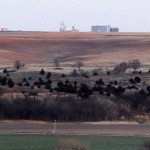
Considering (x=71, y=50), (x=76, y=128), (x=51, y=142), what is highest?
(x=71, y=50)

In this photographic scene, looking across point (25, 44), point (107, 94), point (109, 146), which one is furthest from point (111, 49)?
point (109, 146)

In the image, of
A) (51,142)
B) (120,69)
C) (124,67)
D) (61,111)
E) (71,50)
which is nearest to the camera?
(51,142)

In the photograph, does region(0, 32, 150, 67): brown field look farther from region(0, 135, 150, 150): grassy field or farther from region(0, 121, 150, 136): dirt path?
region(0, 135, 150, 150): grassy field

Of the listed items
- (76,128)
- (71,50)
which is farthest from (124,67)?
(71,50)

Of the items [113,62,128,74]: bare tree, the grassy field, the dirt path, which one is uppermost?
[113,62,128,74]: bare tree

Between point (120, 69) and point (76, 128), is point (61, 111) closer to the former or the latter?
point (76, 128)

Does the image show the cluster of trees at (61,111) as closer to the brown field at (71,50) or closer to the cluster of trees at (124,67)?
the cluster of trees at (124,67)

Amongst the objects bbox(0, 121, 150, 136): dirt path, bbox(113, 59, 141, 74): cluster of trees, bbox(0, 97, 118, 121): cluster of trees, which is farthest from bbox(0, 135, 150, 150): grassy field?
bbox(113, 59, 141, 74): cluster of trees
